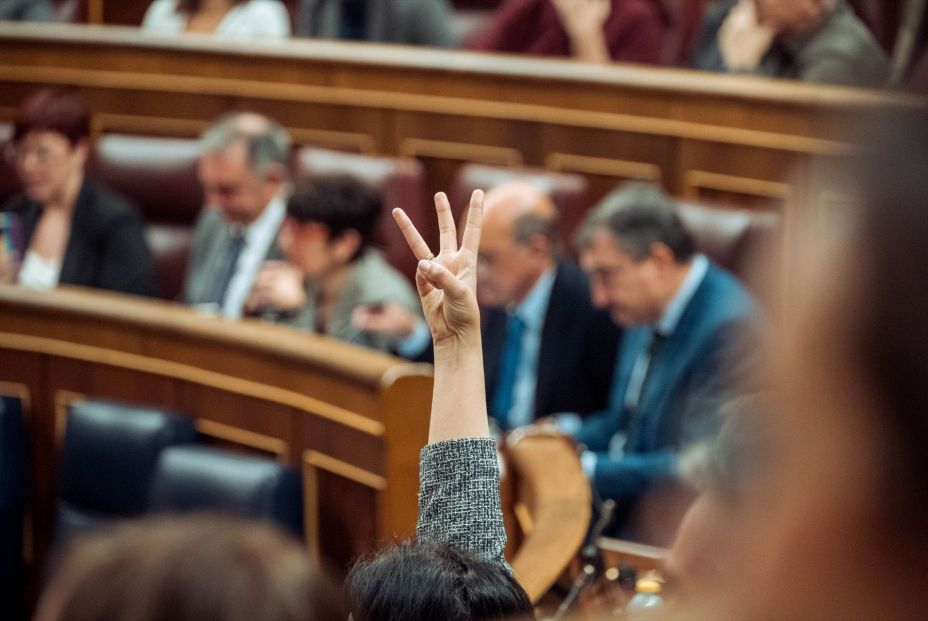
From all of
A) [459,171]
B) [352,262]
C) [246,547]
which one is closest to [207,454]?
[352,262]

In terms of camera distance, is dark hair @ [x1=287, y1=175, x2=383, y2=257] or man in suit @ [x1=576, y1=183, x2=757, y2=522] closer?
man in suit @ [x1=576, y1=183, x2=757, y2=522]

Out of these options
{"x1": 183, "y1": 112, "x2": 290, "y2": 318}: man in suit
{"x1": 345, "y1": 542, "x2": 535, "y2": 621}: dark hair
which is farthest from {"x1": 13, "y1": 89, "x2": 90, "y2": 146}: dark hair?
{"x1": 345, "y1": 542, "x2": 535, "y2": 621}: dark hair

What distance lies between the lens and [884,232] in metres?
0.25

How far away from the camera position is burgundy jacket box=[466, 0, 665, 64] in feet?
8.16

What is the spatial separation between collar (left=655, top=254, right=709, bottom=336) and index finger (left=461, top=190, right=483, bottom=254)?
0.85 metres

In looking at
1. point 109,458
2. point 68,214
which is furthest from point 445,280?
point 68,214

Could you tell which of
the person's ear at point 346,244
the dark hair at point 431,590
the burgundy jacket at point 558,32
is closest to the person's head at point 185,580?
the dark hair at point 431,590

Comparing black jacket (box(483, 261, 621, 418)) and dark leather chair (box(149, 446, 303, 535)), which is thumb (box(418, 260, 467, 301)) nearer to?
dark leather chair (box(149, 446, 303, 535))

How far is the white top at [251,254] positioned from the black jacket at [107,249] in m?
0.18

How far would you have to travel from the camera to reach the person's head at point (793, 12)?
2057 millimetres

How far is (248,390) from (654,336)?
0.48 metres

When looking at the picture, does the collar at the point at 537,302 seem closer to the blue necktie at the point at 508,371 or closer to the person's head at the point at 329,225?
the blue necktie at the point at 508,371

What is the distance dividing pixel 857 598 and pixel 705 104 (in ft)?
6.12

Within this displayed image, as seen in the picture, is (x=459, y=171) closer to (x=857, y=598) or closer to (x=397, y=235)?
(x=397, y=235)
